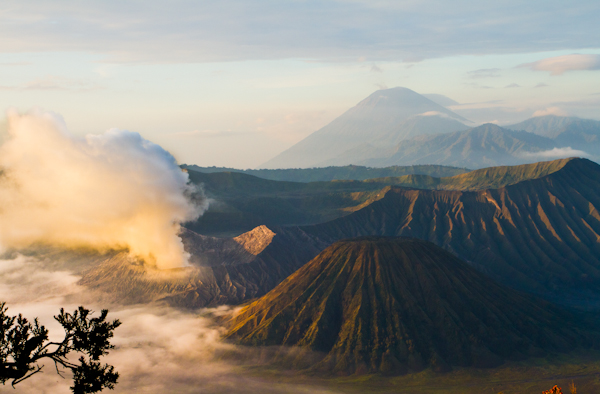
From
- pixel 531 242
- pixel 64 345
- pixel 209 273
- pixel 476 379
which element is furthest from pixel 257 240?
pixel 64 345

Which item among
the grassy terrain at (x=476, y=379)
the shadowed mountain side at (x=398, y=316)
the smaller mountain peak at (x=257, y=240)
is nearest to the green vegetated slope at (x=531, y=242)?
the smaller mountain peak at (x=257, y=240)

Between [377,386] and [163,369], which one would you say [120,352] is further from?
[377,386]

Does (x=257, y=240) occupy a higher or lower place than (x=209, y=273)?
higher

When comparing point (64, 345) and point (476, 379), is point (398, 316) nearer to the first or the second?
point (476, 379)

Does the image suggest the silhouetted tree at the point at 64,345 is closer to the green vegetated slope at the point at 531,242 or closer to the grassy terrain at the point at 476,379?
the grassy terrain at the point at 476,379

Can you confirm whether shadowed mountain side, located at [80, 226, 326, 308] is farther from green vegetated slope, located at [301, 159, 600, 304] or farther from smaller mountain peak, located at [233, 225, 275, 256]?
green vegetated slope, located at [301, 159, 600, 304]

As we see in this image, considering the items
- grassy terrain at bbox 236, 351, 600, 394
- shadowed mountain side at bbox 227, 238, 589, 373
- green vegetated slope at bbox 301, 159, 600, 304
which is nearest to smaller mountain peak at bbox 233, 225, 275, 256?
green vegetated slope at bbox 301, 159, 600, 304

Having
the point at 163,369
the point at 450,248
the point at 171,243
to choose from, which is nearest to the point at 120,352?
the point at 163,369
